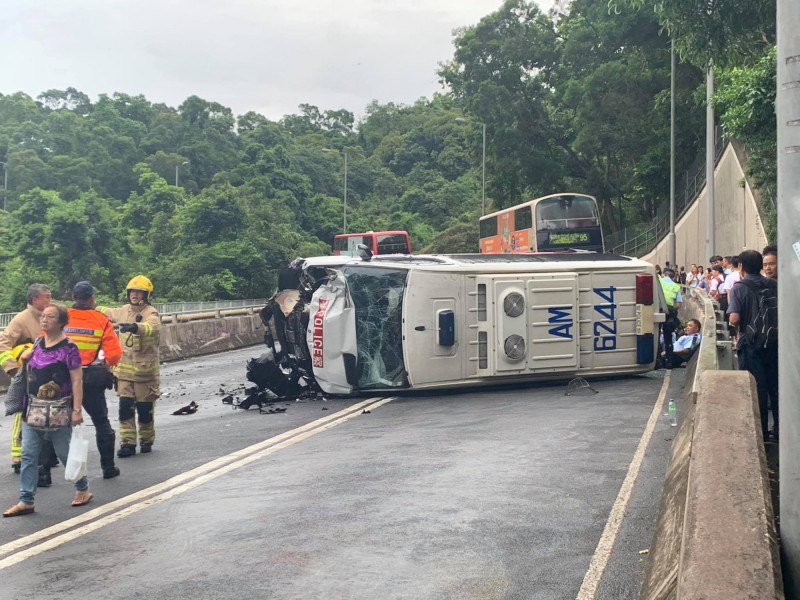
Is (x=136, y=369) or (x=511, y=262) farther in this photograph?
(x=511, y=262)

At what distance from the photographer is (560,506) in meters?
6.80

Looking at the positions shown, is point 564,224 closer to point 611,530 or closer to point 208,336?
point 208,336

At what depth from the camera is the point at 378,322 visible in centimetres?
1394

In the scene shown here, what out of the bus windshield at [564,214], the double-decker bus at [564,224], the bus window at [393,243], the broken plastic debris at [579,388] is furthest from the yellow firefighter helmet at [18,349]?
the bus window at [393,243]

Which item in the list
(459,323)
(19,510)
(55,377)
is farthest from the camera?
(459,323)

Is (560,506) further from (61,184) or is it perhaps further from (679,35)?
(61,184)

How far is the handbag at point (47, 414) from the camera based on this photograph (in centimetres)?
741

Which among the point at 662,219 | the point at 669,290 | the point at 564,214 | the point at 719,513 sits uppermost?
the point at 662,219

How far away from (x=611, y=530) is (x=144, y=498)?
152 inches

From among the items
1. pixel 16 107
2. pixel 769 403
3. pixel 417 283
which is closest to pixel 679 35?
pixel 417 283

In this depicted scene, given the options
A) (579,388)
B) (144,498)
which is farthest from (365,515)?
(579,388)

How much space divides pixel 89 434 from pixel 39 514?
14.2 feet

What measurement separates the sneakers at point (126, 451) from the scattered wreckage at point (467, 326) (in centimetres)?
426

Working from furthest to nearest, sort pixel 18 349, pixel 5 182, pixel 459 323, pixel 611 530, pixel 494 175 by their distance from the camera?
pixel 5 182 → pixel 494 175 → pixel 459 323 → pixel 18 349 → pixel 611 530
